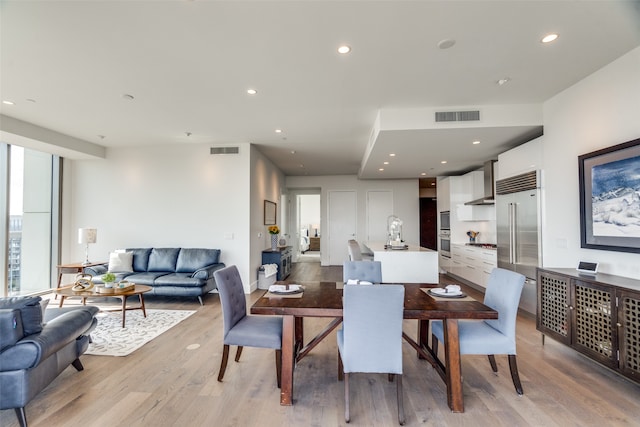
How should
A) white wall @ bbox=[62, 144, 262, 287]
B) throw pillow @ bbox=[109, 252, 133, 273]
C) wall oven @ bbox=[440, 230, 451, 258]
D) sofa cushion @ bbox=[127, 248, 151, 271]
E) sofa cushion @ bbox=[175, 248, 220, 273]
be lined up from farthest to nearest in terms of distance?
wall oven @ bbox=[440, 230, 451, 258] < white wall @ bbox=[62, 144, 262, 287] < sofa cushion @ bbox=[127, 248, 151, 271] < sofa cushion @ bbox=[175, 248, 220, 273] < throw pillow @ bbox=[109, 252, 133, 273]

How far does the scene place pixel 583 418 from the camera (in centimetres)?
206

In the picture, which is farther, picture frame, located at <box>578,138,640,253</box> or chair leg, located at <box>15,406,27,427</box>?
picture frame, located at <box>578,138,640,253</box>

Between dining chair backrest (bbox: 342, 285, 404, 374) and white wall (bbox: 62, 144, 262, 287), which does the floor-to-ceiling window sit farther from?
dining chair backrest (bbox: 342, 285, 404, 374)

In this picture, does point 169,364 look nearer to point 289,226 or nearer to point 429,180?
point 289,226

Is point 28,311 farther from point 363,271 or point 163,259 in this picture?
point 163,259

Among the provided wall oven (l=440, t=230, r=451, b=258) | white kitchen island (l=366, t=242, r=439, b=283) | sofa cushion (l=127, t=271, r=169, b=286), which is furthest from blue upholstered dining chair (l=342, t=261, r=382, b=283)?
wall oven (l=440, t=230, r=451, b=258)

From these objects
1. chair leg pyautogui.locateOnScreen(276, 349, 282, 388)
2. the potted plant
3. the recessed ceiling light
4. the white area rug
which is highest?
the recessed ceiling light

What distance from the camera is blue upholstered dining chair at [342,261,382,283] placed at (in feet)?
10.4

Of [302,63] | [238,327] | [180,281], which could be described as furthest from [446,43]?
[180,281]

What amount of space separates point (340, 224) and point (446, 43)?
6979 millimetres

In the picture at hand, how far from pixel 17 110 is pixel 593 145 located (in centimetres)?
706

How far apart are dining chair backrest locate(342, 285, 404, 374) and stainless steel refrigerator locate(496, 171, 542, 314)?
3038mm

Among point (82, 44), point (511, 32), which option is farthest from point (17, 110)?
point (511, 32)

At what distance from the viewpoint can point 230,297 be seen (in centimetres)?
258
